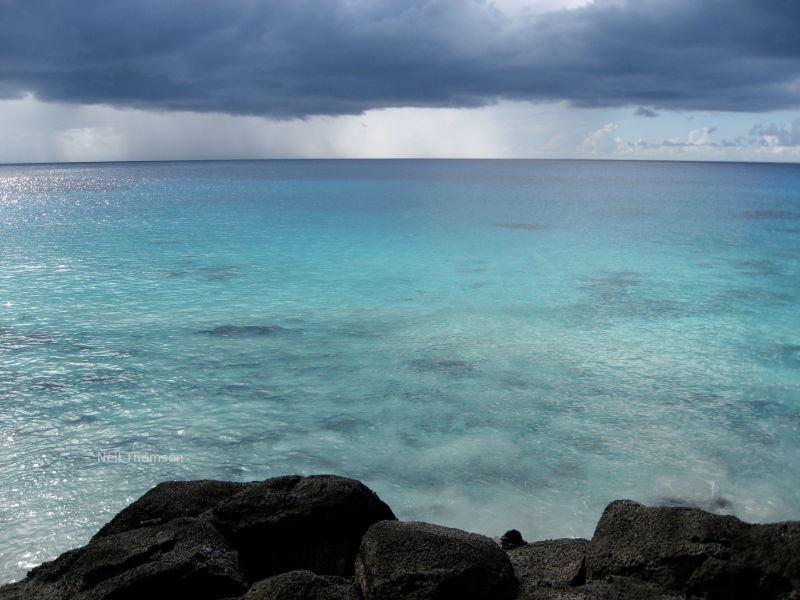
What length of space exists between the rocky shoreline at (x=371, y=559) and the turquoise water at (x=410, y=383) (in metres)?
4.11

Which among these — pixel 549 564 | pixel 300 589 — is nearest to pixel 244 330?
pixel 549 564

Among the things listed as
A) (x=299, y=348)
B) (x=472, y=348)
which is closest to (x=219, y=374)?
(x=299, y=348)

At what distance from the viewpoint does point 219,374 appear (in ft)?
49.6

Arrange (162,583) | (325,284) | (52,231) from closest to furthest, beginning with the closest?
(162,583) → (325,284) → (52,231)

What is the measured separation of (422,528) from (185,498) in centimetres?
240

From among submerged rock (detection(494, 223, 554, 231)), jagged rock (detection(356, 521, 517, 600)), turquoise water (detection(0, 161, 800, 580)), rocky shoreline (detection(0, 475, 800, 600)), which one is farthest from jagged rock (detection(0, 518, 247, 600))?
submerged rock (detection(494, 223, 554, 231))

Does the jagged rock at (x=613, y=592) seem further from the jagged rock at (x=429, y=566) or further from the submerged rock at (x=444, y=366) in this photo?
the submerged rock at (x=444, y=366)

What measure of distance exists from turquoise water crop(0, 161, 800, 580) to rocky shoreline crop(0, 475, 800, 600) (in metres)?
4.11

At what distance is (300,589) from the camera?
183 inches

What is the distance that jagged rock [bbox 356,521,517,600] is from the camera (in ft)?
15.6

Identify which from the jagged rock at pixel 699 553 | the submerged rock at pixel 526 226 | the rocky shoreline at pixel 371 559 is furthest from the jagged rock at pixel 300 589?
the submerged rock at pixel 526 226

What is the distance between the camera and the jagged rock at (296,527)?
5.71m

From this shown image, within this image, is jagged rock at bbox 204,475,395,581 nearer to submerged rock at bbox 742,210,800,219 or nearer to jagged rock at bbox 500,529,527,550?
jagged rock at bbox 500,529,527,550

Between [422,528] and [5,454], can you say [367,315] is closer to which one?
[5,454]
